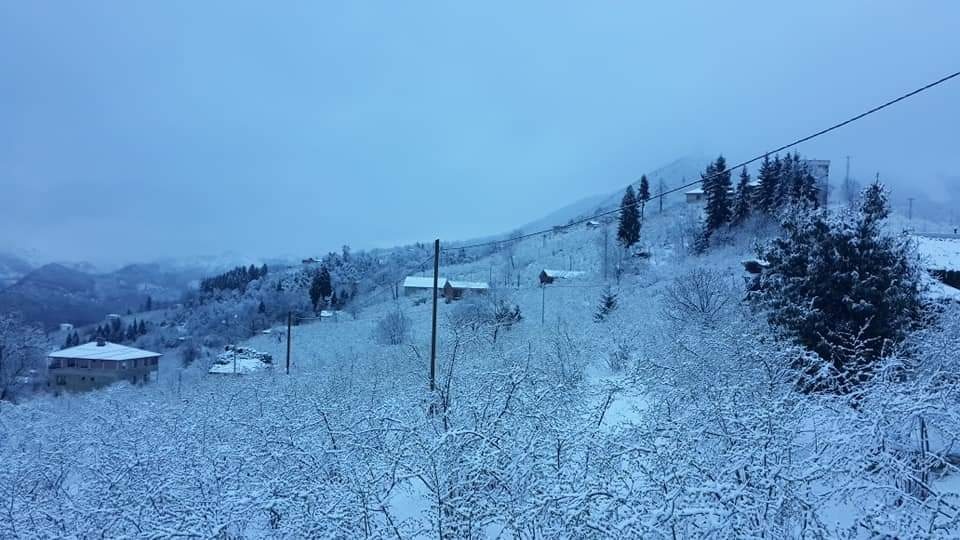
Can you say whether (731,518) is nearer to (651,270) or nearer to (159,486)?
(159,486)

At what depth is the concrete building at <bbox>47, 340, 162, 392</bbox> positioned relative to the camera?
40.5 m

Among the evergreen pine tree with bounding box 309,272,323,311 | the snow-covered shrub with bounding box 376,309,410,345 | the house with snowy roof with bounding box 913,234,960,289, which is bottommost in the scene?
the snow-covered shrub with bounding box 376,309,410,345

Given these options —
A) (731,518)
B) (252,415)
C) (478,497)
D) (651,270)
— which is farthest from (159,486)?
(651,270)

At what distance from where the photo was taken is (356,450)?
5.53 meters

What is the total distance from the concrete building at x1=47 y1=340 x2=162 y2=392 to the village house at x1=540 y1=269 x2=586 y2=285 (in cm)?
3309

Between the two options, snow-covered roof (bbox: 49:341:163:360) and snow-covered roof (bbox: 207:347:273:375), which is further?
snow-covered roof (bbox: 49:341:163:360)

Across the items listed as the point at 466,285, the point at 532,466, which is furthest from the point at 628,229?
the point at 532,466

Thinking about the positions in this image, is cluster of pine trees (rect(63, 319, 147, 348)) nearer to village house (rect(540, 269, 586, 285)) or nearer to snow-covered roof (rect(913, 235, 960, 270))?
village house (rect(540, 269, 586, 285))

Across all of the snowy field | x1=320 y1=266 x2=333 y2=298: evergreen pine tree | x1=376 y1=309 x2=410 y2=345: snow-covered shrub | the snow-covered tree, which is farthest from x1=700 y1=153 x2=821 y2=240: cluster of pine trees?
x1=320 y1=266 x2=333 y2=298: evergreen pine tree

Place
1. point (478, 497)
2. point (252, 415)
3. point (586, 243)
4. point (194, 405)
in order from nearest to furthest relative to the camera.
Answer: point (478, 497)
point (252, 415)
point (194, 405)
point (586, 243)

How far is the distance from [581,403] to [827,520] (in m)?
3.08

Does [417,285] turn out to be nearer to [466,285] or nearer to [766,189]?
[466,285]

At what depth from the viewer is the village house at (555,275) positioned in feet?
160

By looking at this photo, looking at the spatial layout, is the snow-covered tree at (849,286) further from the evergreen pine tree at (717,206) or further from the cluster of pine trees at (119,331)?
the cluster of pine trees at (119,331)
